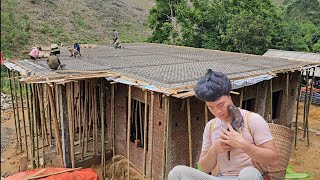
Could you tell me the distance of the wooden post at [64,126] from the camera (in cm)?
820

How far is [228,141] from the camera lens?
2.31 metres

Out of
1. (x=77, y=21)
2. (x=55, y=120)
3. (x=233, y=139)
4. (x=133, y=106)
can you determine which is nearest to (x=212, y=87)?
(x=233, y=139)

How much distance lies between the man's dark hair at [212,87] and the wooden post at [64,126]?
21.3 ft

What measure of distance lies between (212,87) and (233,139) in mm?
432

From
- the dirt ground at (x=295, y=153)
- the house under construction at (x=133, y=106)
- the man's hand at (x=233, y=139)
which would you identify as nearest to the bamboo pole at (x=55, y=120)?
the house under construction at (x=133, y=106)

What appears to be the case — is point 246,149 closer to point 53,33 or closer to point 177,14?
point 177,14

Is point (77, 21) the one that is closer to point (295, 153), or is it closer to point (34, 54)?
point (34, 54)

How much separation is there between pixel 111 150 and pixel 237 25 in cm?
1529

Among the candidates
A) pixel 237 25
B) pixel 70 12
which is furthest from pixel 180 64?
pixel 70 12

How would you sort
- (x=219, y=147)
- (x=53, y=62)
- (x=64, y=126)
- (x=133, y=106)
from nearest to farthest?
(x=219, y=147) < (x=64, y=126) < (x=53, y=62) < (x=133, y=106)

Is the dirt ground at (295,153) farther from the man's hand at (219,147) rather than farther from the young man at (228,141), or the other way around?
the man's hand at (219,147)

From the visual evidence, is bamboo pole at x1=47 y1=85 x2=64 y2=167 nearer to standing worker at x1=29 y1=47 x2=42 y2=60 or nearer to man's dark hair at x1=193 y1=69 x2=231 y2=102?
standing worker at x1=29 y1=47 x2=42 y2=60

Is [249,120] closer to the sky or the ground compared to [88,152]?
closer to the sky

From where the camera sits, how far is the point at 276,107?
12094mm
